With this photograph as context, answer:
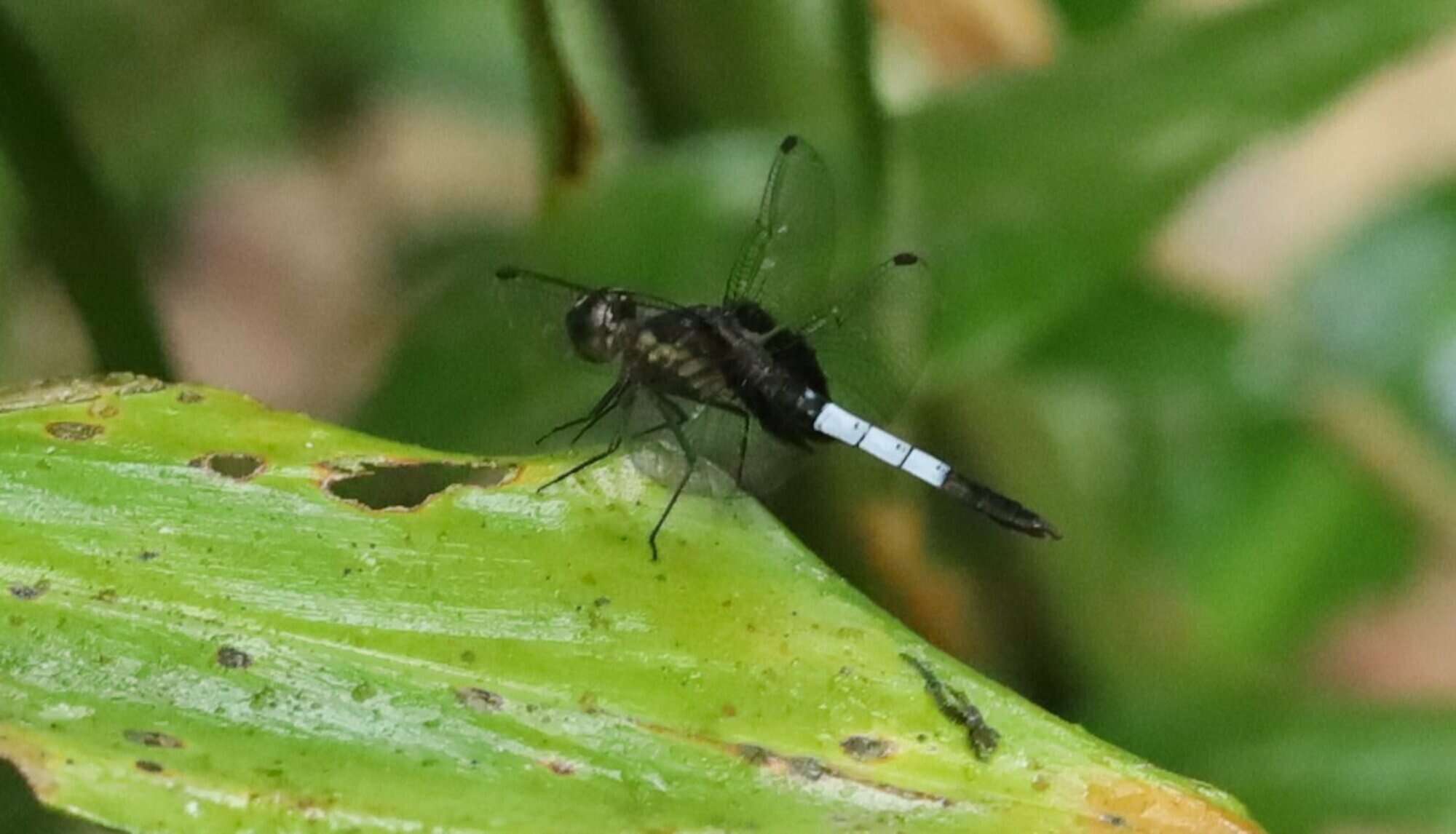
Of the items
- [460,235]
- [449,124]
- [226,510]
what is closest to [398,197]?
[449,124]

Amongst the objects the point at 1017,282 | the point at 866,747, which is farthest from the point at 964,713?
the point at 1017,282

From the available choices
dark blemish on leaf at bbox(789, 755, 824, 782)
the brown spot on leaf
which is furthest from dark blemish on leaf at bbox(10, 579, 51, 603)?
the brown spot on leaf

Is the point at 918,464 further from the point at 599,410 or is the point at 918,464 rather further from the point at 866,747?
the point at 866,747

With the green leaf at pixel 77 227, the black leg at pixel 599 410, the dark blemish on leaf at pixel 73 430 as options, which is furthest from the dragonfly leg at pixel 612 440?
Answer: the green leaf at pixel 77 227

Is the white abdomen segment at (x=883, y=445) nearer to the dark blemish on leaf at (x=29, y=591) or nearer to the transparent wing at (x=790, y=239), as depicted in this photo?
the transparent wing at (x=790, y=239)

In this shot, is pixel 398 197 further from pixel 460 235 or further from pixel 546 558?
pixel 546 558
